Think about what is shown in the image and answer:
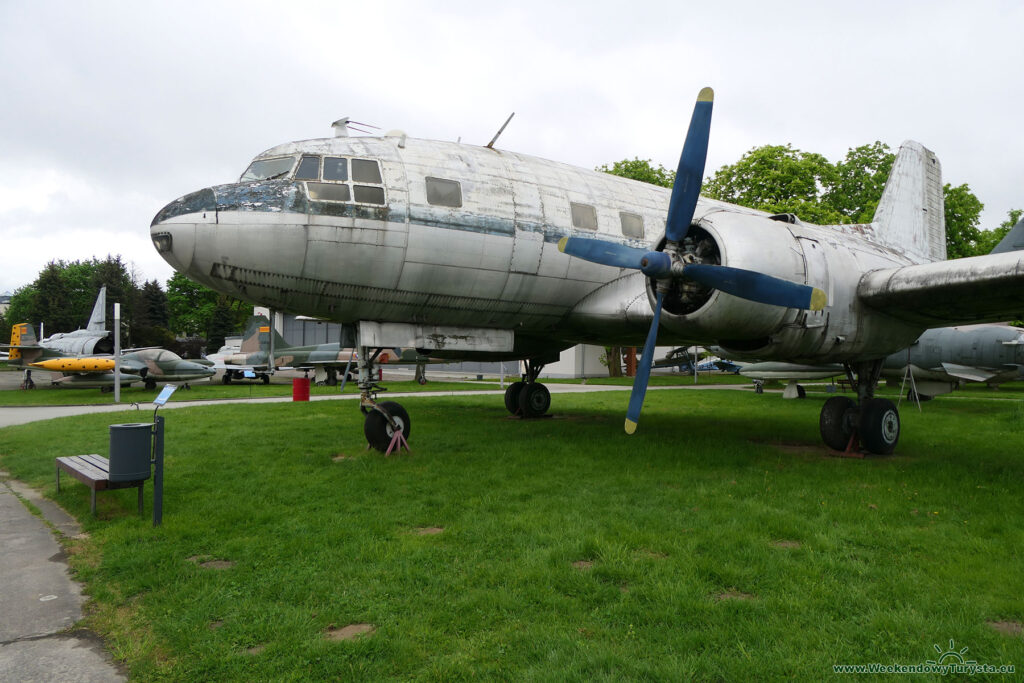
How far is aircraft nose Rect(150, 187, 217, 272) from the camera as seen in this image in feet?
26.2

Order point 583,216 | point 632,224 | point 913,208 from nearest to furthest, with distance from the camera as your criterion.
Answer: point 583,216
point 632,224
point 913,208

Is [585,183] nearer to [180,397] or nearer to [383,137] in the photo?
[383,137]

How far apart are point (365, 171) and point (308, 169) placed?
0.84 meters

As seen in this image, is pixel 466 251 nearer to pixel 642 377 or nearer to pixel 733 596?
pixel 642 377

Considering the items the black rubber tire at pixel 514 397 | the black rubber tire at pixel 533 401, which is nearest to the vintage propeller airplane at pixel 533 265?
the black rubber tire at pixel 533 401

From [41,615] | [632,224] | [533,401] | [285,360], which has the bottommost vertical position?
[41,615]

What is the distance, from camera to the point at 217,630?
152 inches

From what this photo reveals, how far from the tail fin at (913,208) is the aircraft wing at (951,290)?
352 cm

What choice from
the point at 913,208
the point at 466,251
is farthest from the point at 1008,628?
the point at 913,208

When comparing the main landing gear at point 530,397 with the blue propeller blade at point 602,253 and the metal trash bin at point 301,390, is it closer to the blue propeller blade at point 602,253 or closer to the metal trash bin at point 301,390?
the blue propeller blade at point 602,253

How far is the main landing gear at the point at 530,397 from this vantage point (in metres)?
15.4

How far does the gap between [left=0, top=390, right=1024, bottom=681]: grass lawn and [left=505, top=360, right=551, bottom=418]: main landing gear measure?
524 cm

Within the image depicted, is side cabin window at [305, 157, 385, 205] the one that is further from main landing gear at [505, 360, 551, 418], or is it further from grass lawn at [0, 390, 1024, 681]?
main landing gear at [505, 360, 551, 418]

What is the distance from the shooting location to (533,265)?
9789 mm
